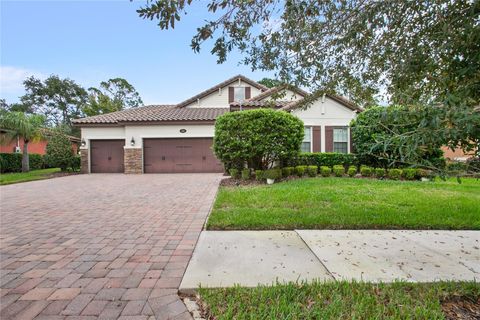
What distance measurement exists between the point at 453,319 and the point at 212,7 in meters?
3.45

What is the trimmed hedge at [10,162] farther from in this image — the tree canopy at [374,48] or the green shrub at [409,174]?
the green shrub at [409,174]

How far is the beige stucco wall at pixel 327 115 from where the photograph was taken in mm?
13727

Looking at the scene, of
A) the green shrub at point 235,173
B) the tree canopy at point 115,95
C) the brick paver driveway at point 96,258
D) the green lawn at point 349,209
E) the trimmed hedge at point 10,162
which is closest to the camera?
the brick paver driveway at point 96,258

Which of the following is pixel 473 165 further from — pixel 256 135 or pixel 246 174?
pixel 246 174

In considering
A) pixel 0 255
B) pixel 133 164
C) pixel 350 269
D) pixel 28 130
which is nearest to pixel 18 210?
pixel 0 255

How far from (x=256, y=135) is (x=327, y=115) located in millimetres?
6204

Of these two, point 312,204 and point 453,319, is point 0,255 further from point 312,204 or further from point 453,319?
point 312,204

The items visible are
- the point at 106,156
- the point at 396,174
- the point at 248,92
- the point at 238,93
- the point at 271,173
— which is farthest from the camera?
the point at 238,93

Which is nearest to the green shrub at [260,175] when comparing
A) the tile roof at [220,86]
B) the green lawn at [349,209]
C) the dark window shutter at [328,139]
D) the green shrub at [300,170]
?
the green shrub at [300,170]

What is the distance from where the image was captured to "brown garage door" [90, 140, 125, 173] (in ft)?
52.6

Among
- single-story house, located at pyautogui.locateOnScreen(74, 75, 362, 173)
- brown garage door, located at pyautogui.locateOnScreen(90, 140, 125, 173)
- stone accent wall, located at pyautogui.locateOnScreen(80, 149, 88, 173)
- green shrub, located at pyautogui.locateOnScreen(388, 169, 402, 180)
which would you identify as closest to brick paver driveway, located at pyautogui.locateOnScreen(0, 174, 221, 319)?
green shrub, located at pyautogui.locateOnScreen(388, 169, 402, 180)

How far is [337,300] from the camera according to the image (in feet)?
7.18

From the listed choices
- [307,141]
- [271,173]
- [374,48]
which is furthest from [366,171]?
[374,48]

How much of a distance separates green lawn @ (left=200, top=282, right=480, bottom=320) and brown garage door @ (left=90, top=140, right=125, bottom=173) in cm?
1567
